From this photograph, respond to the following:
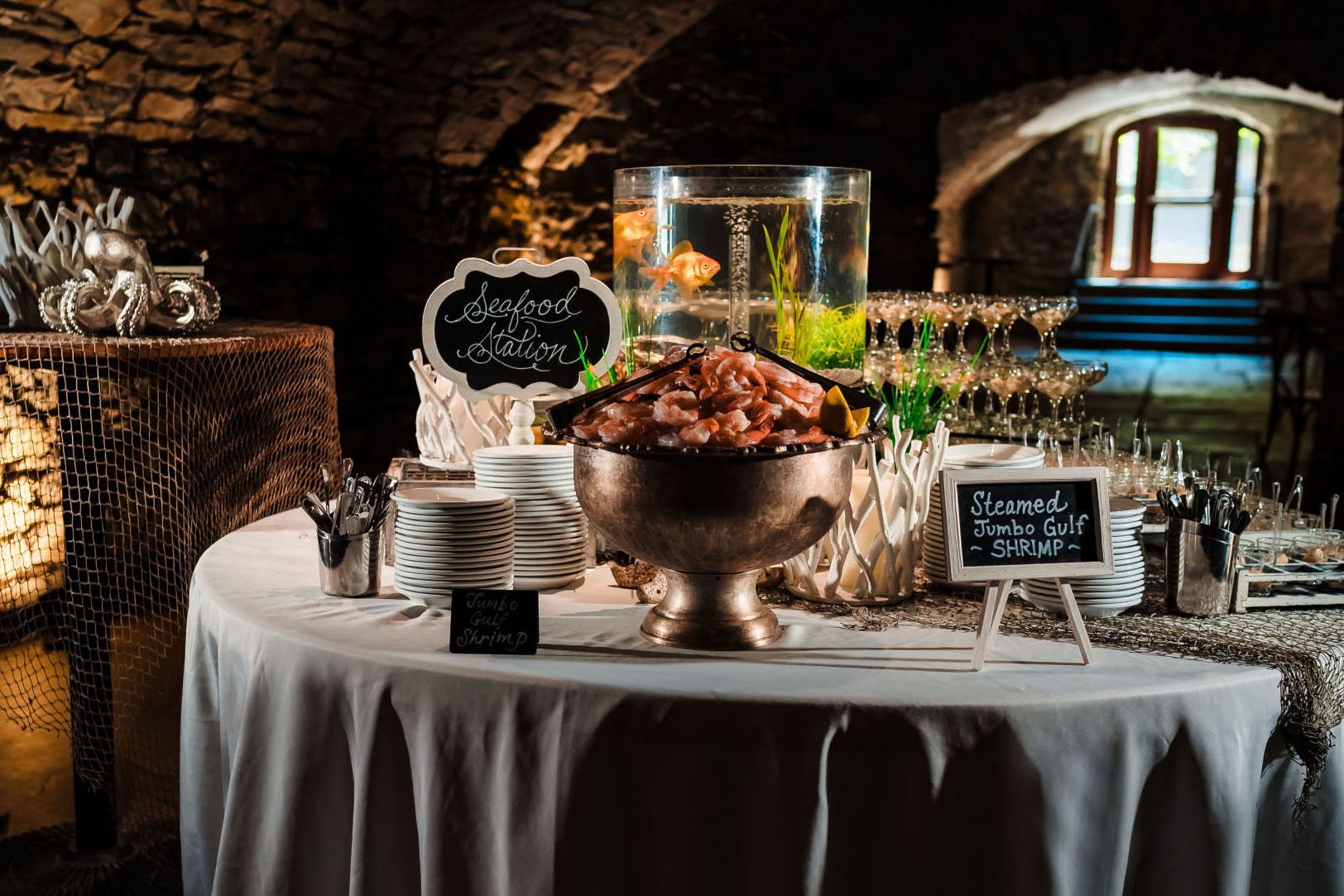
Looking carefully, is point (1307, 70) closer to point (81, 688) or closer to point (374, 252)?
point (374, 252)

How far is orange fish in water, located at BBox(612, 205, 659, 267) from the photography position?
2.39 metres

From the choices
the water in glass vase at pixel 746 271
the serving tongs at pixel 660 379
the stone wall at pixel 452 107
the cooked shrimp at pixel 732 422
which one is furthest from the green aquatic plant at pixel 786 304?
the stone wall at pixel 452 107

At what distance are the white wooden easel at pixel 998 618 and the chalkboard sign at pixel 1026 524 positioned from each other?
31mm

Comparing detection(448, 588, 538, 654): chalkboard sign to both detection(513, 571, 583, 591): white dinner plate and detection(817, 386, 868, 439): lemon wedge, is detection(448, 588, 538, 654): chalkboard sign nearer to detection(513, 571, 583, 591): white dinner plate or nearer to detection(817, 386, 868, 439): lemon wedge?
detection(513, 571, 583, 591): white dinner plate

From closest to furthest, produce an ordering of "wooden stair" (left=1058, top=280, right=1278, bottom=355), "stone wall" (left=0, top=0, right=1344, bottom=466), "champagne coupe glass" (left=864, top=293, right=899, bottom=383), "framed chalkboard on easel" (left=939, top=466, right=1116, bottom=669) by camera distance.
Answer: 1. "framed chalkboard on easel" (left=939, top=466, right=1116, bottom=669)
2. "champagne coupe glass" (left=864, top=293, right=899, bottom=383)
3. "stone wall" (left=0, top=0, right=1344, bottom=466)
4. "wooden stair" (left=1058, top=280, right=1278, bottom=355)

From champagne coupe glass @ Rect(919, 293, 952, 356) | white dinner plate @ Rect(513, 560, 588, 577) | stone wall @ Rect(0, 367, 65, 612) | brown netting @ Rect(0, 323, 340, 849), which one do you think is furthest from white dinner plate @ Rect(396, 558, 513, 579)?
stone wall @ Rect(0, 367, 65, 612)

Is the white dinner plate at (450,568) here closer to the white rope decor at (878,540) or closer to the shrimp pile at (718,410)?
the shrimp pile at (718,410)

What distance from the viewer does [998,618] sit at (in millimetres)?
1591

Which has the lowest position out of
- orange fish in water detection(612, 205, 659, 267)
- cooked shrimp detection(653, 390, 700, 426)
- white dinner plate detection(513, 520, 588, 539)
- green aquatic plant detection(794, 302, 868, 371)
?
white dinner plate detection(513, 520, 588, 539)

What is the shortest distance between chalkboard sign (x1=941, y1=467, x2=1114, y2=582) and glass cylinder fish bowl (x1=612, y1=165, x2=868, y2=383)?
30.2 inches

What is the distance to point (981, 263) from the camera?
556 inches

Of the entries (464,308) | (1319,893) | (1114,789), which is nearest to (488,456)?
(464,308)

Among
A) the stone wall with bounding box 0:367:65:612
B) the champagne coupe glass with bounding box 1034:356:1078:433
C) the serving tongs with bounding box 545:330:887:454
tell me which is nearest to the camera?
the serving tongs with bounding box 545:330:887:454

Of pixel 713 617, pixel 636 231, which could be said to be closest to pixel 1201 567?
pixel 713 617
